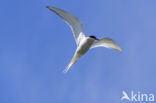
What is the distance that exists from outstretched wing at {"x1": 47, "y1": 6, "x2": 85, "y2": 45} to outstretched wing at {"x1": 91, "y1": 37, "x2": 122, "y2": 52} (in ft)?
1.76

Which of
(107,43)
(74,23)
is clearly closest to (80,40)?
(74,23)

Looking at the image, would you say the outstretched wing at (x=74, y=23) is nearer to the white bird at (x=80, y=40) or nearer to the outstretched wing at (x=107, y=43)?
the white bird at (x=80, y=40)

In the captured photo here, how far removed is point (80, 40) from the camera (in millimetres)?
14766

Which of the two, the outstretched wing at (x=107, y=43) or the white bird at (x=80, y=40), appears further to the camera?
the outstretched wing at (x=107, y=43)

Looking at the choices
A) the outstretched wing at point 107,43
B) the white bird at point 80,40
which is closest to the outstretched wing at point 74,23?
the white bird at point 80,40

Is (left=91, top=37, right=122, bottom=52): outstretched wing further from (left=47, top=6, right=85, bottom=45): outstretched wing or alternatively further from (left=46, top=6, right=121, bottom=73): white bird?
(left=47, top=6, right=85, bottom=45): outstretched wing

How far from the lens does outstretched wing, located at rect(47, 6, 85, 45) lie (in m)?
14.6

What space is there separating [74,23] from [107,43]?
1369mm

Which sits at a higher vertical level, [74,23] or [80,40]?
[74,23]

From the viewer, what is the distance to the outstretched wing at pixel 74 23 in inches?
574

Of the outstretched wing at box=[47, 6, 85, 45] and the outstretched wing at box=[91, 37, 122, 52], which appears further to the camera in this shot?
the outstretched wing at box=[91, 37, 122, 52]

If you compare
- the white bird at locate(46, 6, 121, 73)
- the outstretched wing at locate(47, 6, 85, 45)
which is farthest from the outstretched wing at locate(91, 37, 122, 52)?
the outstretched wing at locate(47, 6, 85, 45)

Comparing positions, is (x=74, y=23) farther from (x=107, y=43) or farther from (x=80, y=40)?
(x=107, y=43)

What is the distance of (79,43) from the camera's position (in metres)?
14.7
